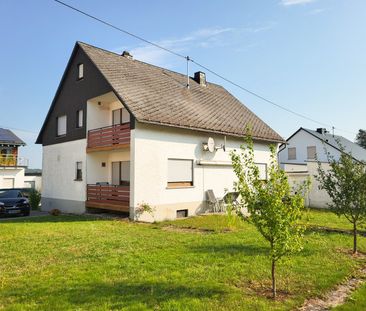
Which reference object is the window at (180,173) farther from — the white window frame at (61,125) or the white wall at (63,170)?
the white window frame at (61,125)

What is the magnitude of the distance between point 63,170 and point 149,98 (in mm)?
7660

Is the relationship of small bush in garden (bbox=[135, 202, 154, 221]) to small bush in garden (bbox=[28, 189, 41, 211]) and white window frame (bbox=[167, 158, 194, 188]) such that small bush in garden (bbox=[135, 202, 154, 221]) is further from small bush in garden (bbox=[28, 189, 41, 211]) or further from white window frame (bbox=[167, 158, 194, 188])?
small bush in garden (bbox=[28, 189, 41, 211])

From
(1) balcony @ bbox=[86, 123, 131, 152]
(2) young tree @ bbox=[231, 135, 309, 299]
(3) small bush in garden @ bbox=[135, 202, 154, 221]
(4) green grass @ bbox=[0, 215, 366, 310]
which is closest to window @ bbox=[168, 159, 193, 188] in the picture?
(3) small bush in garden @ bbox=[135, 202, 154, 221]

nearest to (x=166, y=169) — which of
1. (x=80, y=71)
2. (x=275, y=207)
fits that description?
(x=80, y=71)

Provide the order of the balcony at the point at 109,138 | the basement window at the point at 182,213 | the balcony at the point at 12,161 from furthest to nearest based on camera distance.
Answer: the balcony at the point at 12,161
the basement window at the point at 182,213
the balcony at the point at 109,138

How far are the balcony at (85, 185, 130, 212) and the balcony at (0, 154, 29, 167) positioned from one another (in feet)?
67.3

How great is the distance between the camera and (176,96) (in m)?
18.8

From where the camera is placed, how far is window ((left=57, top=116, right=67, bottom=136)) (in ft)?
68.2

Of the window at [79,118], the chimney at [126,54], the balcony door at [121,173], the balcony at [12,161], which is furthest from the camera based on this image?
the balcony at [12,161]

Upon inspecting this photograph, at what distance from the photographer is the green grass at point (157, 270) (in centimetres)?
496

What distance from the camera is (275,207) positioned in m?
5.18

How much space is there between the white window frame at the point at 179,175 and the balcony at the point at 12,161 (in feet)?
80.5

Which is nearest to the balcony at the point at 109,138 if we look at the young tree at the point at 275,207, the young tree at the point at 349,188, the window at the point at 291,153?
the young tree at the point at 349,188

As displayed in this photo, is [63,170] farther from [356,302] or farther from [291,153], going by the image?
[291,153]
